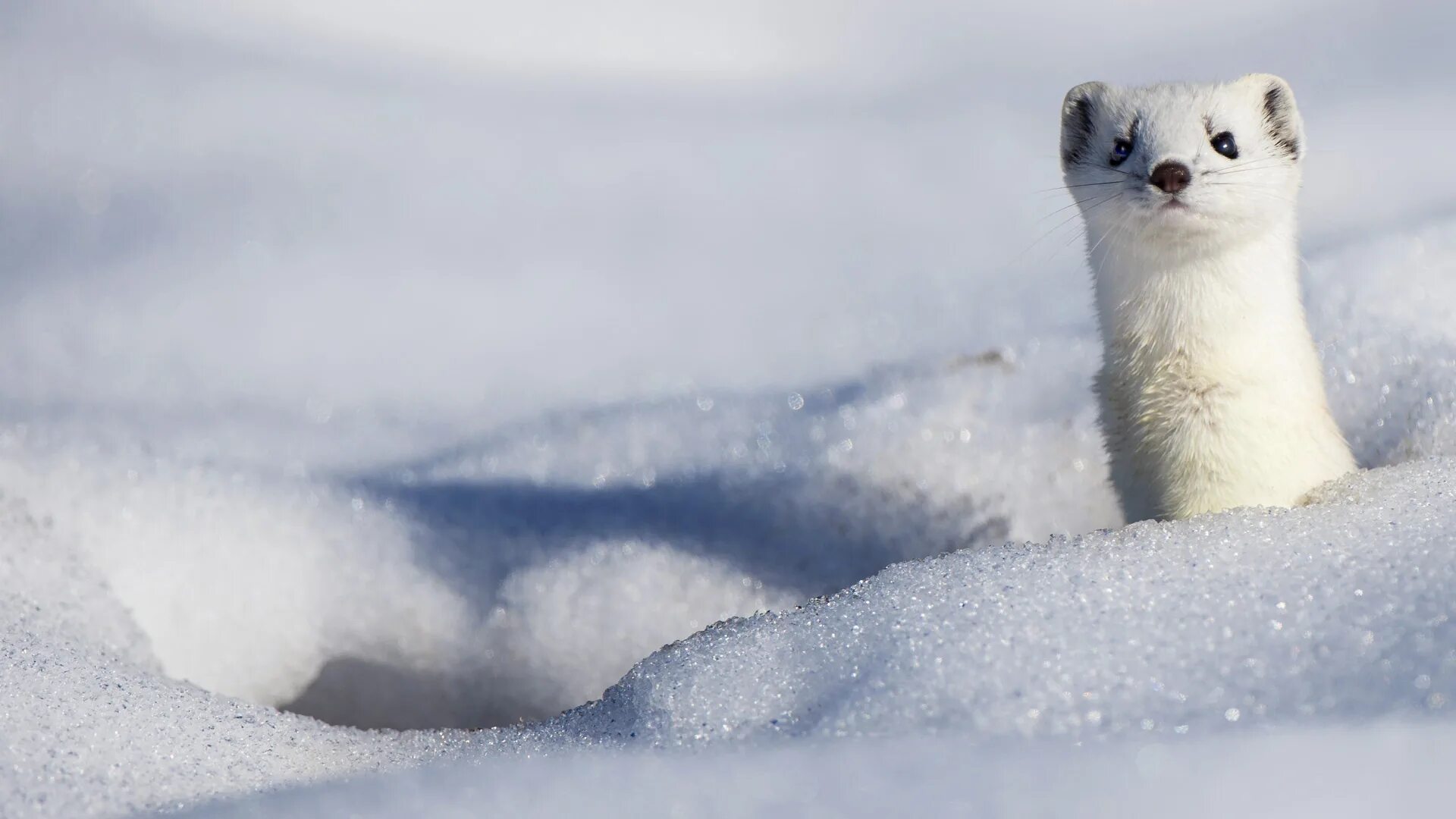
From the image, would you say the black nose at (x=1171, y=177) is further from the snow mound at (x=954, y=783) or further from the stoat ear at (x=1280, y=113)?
the snow mound at (x=954, y=783)

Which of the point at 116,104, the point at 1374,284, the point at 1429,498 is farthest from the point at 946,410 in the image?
the point at 116,104

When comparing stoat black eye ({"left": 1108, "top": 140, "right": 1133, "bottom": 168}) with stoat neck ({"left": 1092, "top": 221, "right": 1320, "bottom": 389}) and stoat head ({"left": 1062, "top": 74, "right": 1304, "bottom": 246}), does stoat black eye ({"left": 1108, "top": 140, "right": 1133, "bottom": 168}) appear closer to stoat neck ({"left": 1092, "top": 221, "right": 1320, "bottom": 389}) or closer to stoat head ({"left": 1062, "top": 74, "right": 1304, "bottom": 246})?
stoat head ({"left": 1062, "top": 74, "right": 1304, "bottom": 246})

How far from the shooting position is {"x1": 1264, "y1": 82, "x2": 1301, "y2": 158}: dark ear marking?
204cm

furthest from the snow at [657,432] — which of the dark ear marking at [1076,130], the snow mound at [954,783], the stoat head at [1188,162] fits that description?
the dark ear marking at [1076,130]

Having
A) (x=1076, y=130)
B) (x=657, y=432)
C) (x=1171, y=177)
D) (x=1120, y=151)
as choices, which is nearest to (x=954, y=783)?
(x=1171, y=177)

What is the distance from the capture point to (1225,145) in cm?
195

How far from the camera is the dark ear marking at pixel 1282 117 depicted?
2.04 metres

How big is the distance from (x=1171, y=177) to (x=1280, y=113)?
0.32 m

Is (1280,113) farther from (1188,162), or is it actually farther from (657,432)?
(657,432)

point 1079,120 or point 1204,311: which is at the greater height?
point 1079,120

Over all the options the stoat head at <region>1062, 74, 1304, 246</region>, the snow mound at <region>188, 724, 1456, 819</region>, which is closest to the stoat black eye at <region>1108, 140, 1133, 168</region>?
the stoat head at <region>1062, 74, 1304, 246</region>

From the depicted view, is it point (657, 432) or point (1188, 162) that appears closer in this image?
point (1188, 162)

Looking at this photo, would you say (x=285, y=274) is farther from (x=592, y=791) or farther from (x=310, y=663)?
(x=592, y=791)

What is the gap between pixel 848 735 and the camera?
1.28 meters
